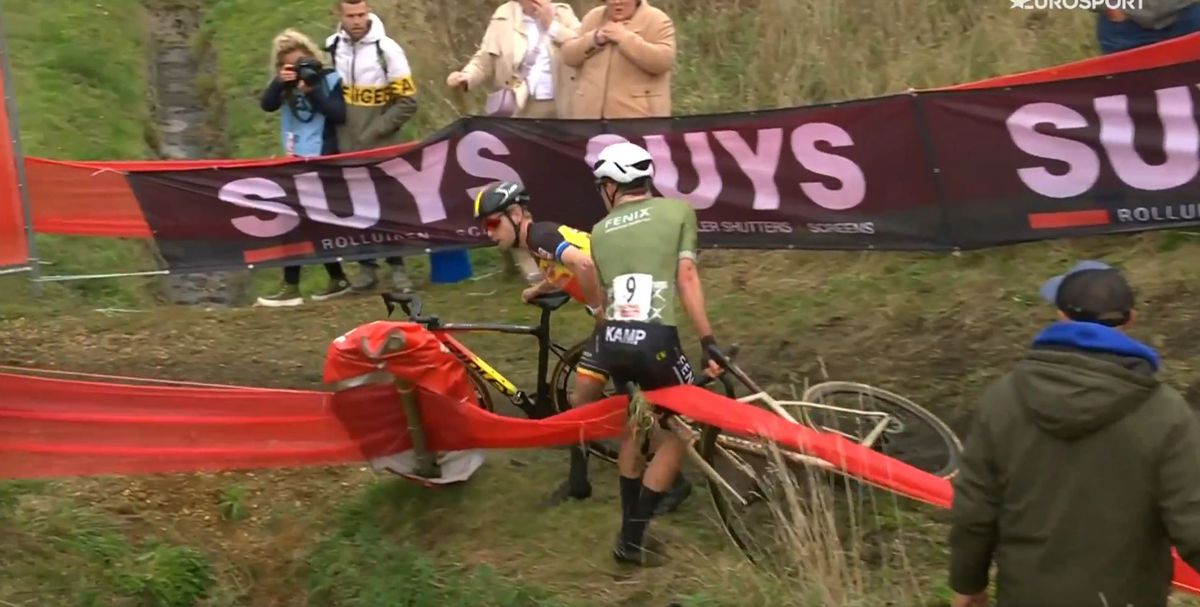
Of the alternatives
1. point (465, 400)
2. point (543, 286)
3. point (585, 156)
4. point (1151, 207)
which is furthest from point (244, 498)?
point (1151, 207)

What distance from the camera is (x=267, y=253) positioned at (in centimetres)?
973

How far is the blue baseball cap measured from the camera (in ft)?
12.0

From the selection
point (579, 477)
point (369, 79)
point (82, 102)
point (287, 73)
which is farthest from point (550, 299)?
point (82, 102)

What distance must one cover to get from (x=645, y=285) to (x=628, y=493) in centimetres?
106

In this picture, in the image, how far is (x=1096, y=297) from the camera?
3676 millimetres

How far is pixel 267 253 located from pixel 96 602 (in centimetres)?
340

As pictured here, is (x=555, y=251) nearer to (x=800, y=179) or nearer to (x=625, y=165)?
(x=625, y=165)

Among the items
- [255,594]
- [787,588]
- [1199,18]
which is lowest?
[255,594]

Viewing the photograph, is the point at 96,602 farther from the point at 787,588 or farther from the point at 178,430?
the point at 787,588

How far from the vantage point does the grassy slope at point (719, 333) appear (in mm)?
6680

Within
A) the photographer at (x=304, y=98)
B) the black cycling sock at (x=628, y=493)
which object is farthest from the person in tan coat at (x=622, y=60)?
the black cycling sock at (x=628, y=493)

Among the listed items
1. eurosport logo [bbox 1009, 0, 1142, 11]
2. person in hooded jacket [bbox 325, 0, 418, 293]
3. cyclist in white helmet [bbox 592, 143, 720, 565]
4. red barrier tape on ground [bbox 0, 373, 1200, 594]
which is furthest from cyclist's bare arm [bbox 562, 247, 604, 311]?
eurosport logo [bbox 1009, 0, 1142, 11]

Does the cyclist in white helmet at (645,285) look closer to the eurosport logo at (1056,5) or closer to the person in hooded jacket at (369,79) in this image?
the person in hooded jacket at (369,79)

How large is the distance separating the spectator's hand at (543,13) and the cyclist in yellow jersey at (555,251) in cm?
329
